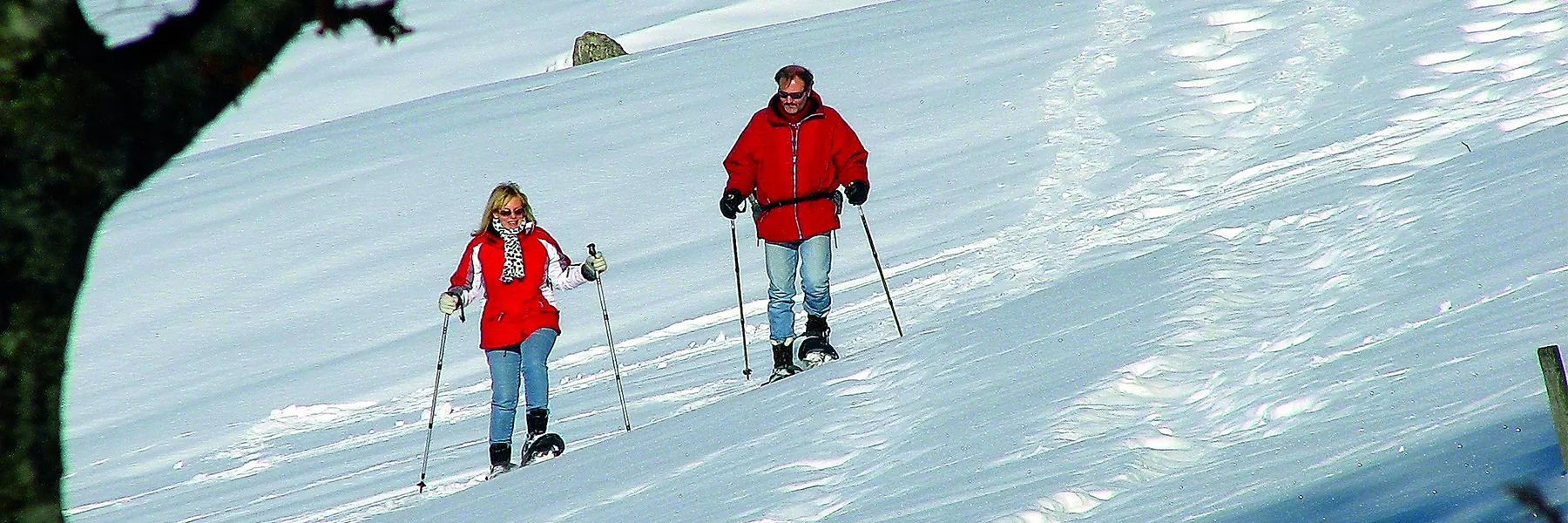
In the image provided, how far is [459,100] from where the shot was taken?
22438 millimetres

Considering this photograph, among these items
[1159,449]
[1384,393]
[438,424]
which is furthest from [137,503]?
[1384,393]

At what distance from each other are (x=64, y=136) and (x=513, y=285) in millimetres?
4117

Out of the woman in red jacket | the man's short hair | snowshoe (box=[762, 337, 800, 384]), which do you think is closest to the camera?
the woman in red jacket

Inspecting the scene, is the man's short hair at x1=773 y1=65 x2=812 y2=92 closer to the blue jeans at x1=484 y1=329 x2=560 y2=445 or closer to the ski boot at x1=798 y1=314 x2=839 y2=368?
the ski boot at x1=798 y1=314 x2=839 y2=368

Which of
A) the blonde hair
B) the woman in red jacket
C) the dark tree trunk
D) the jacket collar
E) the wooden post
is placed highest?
the dark tree trunk

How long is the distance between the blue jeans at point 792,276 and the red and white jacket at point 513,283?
1.25 m

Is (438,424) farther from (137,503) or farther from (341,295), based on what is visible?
(341,295)

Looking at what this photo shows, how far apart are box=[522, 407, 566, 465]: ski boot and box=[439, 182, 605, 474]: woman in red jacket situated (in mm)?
118

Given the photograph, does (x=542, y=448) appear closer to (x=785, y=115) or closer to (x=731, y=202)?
(x=731, y=202)

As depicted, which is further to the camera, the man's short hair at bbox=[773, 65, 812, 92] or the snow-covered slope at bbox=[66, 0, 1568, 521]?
the man's short hair at bbox=[773, 65, 812, 92]

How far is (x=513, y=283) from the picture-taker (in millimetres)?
7000

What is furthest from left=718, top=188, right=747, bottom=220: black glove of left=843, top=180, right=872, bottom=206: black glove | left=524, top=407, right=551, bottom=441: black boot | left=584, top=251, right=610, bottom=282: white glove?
left=524, top=407, right=551, bottom=441: black boot

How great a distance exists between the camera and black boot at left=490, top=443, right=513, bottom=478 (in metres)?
7.29

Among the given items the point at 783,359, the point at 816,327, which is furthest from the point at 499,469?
the point at 816,327
